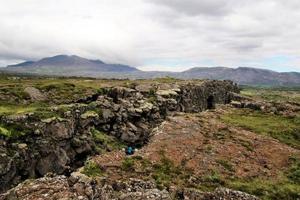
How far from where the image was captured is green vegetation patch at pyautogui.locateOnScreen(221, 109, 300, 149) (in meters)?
49.8

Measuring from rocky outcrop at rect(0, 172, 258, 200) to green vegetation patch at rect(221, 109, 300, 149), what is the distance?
20.2m

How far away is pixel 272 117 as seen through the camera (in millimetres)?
61719

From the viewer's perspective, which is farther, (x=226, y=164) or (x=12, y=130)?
(x=12, y=130)

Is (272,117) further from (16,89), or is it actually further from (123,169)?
(16,89)

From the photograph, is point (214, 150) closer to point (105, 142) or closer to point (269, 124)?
point (269, 124)

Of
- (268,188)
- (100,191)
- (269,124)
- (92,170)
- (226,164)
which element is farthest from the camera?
(269,124)

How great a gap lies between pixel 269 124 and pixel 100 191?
33175mm

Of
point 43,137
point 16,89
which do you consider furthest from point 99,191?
point 16,89

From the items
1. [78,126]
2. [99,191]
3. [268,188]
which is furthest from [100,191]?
[78,126]

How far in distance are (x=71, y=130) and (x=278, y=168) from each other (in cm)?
2905

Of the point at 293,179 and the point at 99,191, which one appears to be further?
the point at 293,179

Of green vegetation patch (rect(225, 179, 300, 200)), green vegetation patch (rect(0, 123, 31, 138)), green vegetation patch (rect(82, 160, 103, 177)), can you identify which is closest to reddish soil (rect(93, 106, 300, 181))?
green vegetation patch (rect(82, 160, 103, 177))

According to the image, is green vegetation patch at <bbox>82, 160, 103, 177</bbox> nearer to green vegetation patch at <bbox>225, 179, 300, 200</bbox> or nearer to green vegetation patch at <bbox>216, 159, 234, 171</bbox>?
green vegetation patch at <bbox>225, 179, 300, 200</bbox>

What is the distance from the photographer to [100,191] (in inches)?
1136
